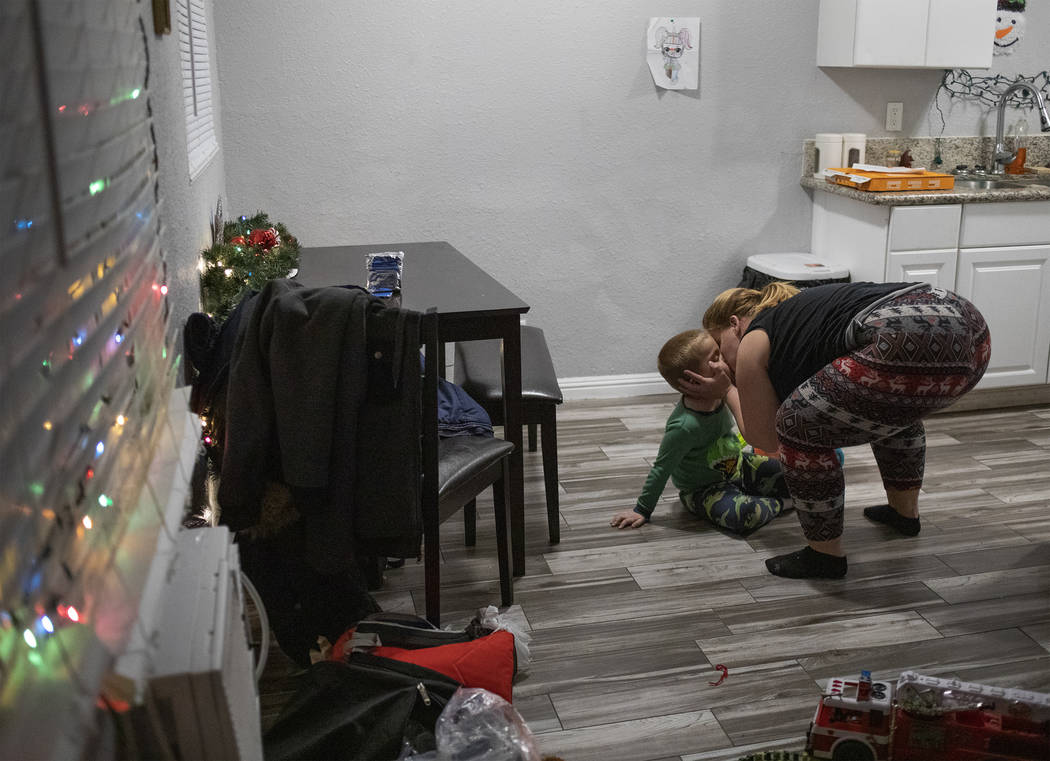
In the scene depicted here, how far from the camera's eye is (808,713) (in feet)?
6.62

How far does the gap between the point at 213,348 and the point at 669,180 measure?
98.0 inches

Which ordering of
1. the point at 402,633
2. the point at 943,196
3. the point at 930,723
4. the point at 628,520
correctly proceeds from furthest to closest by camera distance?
1. the point at 943,196
2. the point at 628,520
3. the point at 402,633
4. the point at 930,723

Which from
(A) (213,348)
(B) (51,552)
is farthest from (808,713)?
(B) (51,552)

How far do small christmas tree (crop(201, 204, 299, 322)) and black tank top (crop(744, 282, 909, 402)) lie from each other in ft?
3.98

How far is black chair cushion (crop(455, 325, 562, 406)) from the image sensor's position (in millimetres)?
2680

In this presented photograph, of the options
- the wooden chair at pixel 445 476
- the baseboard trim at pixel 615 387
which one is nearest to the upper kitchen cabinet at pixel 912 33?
the baseboard trim at pixel 615 387

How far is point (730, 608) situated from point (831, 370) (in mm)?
631

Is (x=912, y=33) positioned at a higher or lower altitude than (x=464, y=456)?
higher

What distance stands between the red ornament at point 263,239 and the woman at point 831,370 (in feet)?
3.92

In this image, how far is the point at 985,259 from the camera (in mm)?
3791

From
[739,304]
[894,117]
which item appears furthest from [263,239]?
[894,117]

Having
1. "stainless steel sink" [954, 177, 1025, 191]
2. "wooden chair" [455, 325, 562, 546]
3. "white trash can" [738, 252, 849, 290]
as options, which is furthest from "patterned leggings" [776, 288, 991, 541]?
"stainless steel sink" [954, 177, 1025, 191]

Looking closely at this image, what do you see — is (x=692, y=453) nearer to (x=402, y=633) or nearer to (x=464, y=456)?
(x=464, y=456)

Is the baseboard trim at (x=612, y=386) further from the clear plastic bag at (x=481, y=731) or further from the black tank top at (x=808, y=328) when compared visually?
the clear plastic bag at (x=481, y=731)
